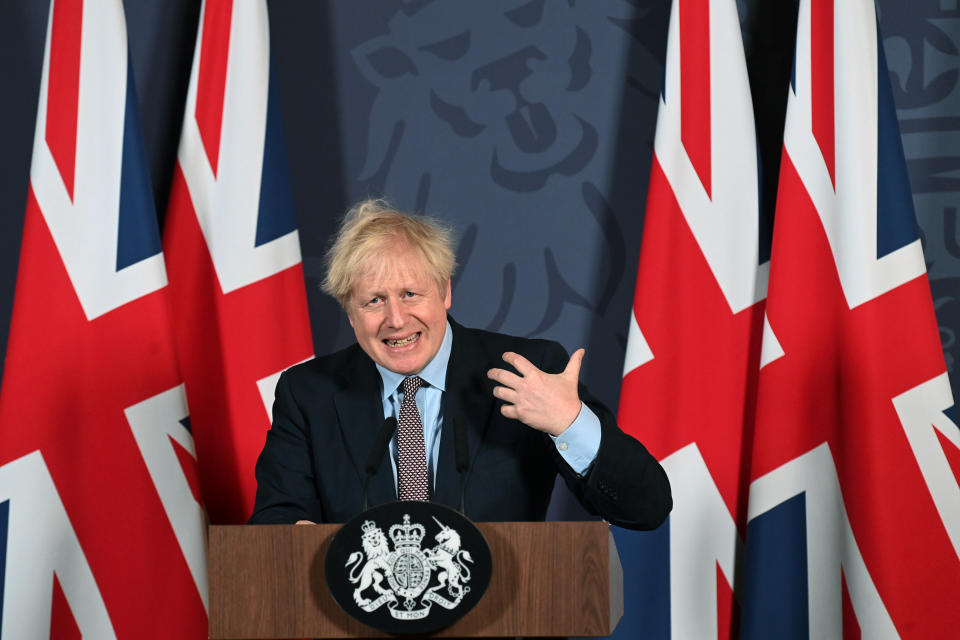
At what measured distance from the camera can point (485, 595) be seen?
1.31 meters

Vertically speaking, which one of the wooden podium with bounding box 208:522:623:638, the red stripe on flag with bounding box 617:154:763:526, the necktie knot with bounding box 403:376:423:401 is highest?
the red stripe on flag with bounding box 617:154:763:526

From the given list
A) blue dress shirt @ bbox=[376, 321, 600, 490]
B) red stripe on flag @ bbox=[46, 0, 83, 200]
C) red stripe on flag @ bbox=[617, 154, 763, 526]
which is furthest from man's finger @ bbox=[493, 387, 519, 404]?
red stripe on flag @ bbox=[46, 0, 83, 200]

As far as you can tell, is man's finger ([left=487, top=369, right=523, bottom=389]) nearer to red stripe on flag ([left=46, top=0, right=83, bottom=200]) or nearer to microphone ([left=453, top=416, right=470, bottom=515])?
microphone ([left=453, top=416, right=470, bottom=515])

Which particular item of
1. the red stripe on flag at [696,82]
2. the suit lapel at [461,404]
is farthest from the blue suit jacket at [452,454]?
the red stripe on flag at [696,82]

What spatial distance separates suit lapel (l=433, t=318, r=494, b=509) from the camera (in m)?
1.68

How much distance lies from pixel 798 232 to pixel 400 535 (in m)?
1.70

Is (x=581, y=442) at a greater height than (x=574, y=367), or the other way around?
(x=574, y=367)

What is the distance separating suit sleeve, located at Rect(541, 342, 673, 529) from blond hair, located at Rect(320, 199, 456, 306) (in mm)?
403

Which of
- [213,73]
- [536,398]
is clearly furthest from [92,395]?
[536,398]

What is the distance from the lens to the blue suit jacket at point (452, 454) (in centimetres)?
163

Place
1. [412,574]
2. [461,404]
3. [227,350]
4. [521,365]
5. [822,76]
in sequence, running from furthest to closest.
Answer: [227,350] < [822,76] < [461,404] < [521,365] < [412,574]

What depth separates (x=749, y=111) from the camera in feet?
9.17

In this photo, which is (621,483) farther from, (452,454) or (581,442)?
(452,454)

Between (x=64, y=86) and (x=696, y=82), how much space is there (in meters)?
1.69
